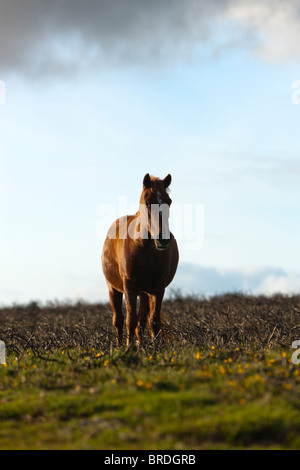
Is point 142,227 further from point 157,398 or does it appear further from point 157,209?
point 157,398

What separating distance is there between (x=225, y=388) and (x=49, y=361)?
161 inches

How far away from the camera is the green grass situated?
6.95 metres

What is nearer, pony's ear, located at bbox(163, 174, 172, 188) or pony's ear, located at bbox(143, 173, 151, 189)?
pony's ear, located at bbox(143, 173, 151, 189)

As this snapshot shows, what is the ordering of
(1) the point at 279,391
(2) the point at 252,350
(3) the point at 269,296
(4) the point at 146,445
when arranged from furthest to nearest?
(3) the point at 269,296 < (2) the point at 252,350 < (1) the point at 279,391 < (4) the point at 146,445

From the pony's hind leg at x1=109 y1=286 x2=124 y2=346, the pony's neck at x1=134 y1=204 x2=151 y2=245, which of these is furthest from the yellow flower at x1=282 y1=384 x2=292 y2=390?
the pony's hind leg at x1=109 y1=286 x2=124 y2=346

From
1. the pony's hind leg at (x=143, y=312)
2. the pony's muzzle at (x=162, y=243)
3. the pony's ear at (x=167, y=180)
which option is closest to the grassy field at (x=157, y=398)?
the pony's hind leg at (x=143, y=312)

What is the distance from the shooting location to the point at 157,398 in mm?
7684

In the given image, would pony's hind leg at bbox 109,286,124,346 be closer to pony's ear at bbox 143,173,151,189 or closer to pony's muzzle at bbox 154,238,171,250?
pony's muzzle at bbox 154,238,171,250

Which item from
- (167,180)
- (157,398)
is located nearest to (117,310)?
(167,180)

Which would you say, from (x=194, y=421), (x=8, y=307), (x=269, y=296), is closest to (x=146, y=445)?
(x=194, y=421)

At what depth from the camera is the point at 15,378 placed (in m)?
9.80

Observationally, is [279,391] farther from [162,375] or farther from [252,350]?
[252,350]

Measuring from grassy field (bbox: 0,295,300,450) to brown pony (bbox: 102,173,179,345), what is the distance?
4.64 ft

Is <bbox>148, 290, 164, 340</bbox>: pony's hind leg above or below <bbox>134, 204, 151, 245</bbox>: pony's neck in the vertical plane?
below
